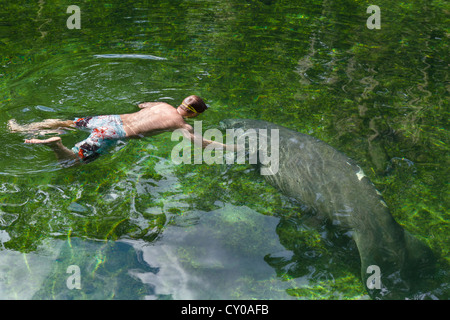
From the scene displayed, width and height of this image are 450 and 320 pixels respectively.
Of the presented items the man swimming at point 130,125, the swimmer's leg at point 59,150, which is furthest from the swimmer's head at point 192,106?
the swimmer's leg at point 59,150

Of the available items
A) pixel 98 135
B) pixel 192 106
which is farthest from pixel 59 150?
pixel 192 106

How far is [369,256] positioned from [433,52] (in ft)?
24.2

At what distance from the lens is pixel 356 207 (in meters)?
4.05

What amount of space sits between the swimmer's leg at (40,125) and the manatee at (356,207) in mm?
2815

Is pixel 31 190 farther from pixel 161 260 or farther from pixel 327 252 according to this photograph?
pixel 327 252

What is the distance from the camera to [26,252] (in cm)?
390

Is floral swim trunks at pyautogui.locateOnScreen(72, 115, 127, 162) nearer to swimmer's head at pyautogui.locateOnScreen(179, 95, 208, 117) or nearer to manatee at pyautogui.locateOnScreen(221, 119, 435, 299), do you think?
swimmer's head at pyautogui.locateOnScreen(179, 95, 208, 117)

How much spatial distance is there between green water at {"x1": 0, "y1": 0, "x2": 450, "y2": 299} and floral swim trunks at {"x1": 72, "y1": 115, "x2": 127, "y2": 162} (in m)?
0.20

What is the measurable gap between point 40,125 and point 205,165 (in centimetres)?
252

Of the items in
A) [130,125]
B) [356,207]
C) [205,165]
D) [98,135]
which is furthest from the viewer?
[130,125]

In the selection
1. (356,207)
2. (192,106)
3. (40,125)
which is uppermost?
(192,106)

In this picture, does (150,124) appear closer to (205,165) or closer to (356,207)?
(205,165)

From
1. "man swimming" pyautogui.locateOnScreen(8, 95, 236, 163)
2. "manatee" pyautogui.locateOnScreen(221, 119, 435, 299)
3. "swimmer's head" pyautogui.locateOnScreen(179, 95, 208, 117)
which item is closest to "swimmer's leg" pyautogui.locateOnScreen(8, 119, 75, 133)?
"man swimming" pyautogui.locateOnScreen(8, 95, 236, 163)

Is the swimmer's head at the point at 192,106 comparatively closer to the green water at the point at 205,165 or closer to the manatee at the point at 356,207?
the green water at the point at 205,165
